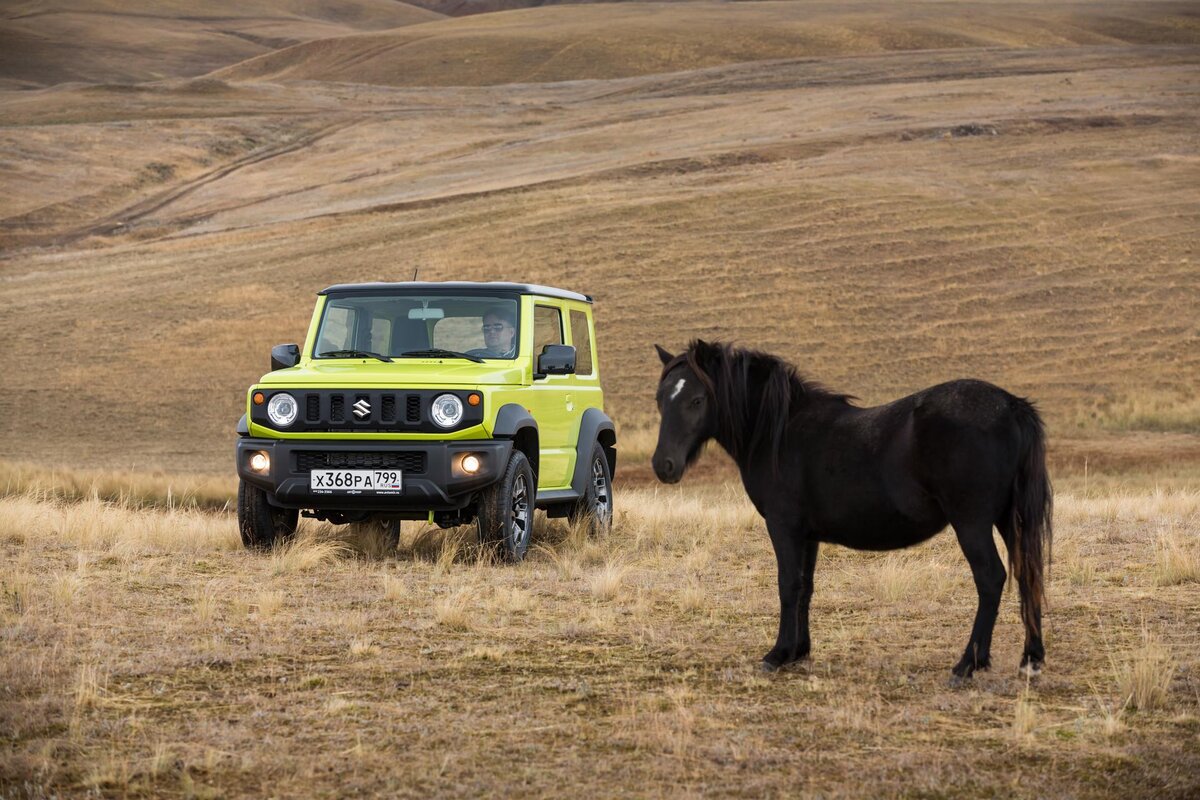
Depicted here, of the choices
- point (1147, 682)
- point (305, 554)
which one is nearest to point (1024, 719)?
point (1147, 682)

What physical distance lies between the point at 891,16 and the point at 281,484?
12711 centimetres

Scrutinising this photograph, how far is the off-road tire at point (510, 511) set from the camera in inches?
443

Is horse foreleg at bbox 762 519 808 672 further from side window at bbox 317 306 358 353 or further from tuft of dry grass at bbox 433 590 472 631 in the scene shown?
side window at bbox 317 306 358 353

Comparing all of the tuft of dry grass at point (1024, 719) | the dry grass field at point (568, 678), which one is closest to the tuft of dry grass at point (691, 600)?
the dry grass field at point (568, 678)

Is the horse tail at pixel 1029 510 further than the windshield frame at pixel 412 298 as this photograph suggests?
No

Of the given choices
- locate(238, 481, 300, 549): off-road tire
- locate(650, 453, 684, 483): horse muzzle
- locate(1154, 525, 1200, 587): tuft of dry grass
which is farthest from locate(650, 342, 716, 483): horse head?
locate(238, 481, 300, 549): off-road tire

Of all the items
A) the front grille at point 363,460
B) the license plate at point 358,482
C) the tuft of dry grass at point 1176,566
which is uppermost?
the front grille at point 363,460

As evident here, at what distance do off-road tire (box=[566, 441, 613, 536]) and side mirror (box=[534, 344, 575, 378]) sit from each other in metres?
1.36

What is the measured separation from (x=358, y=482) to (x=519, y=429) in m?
1.42

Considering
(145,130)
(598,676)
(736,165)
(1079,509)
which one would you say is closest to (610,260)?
(736,165)

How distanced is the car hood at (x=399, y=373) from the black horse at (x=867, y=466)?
3.73 meters

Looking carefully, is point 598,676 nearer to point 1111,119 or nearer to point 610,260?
point 610,260

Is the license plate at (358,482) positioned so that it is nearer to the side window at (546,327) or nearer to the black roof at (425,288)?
the black roof at (425,288)

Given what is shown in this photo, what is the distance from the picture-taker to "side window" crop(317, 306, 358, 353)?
12.4 metres
